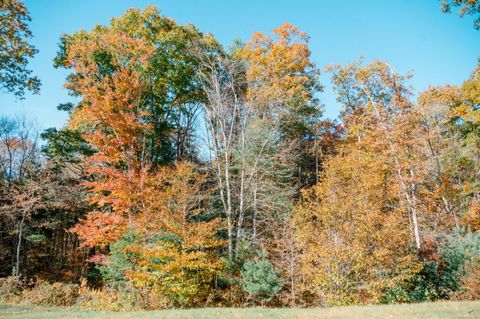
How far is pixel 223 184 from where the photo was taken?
1927 centimetres

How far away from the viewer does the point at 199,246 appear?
14.2 m

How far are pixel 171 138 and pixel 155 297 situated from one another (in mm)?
12658

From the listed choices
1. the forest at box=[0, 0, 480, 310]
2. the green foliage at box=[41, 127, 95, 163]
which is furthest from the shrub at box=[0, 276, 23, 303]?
the green foliage at box=[41, 127, 95, 163]

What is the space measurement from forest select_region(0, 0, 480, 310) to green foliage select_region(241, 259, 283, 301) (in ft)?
0.21

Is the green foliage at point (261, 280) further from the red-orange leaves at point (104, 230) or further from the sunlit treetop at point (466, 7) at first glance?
the sunlit treetop at point (466, 7)

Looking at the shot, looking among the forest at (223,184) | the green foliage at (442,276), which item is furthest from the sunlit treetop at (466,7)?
the green foliage at (442,276)

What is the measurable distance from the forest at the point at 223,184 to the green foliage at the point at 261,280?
65 mm

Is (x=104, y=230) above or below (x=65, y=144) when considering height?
below

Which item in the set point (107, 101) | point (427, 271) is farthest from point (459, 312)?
point (107, 101)

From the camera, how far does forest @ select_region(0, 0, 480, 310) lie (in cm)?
1299

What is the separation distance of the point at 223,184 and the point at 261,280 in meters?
7.12

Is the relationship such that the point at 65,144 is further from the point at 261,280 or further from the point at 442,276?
the point at 442,276

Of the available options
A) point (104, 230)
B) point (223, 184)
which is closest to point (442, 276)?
point (223, 184)

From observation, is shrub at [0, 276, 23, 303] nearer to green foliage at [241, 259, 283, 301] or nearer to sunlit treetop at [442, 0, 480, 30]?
green foliage at [241, 259, 283, 301]
